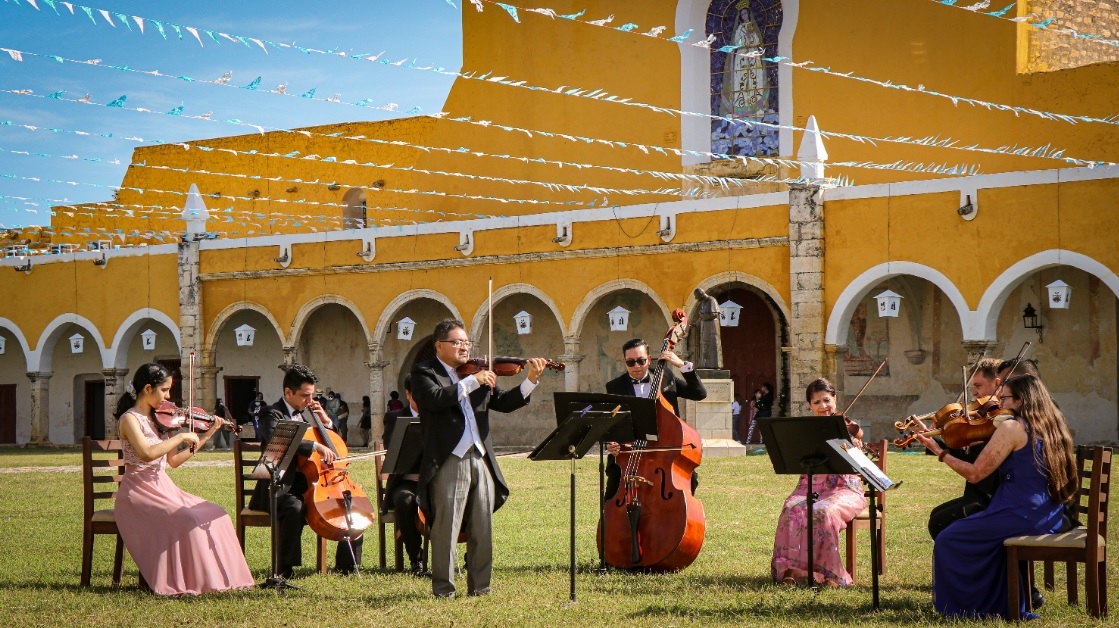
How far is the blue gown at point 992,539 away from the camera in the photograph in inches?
244

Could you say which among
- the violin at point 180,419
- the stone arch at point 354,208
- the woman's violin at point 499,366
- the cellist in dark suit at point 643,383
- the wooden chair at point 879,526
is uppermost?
the stone arch at point 354,208

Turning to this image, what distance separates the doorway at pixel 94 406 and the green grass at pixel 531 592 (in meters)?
18.5

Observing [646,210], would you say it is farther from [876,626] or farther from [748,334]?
[876,626]

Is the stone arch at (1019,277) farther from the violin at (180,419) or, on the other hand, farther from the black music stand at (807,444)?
the violin at (180,419)

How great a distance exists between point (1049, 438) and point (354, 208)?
862 inches

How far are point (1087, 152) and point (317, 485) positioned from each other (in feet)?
47.3

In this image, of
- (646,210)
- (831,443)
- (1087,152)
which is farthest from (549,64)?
(831,443)

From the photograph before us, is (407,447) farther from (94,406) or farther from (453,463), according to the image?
(94,406)

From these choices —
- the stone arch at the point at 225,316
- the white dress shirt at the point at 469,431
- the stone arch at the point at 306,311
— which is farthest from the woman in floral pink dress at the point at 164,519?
the stone arch at the point at 225,316

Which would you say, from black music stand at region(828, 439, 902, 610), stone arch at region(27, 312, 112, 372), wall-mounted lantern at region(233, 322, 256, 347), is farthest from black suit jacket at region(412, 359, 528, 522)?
stone arch at region(27, 312, 112, 372)

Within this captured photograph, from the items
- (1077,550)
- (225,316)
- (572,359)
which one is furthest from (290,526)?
(225,316)

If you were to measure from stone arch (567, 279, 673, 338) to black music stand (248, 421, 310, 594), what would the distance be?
13.7m

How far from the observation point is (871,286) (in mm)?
19062

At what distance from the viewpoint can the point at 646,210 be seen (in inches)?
823
